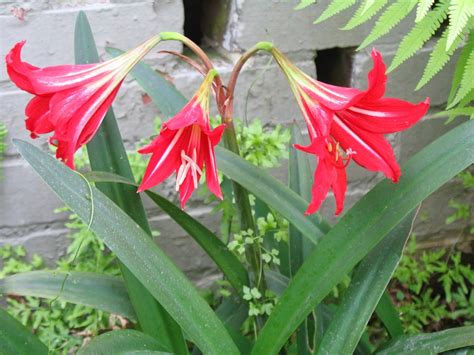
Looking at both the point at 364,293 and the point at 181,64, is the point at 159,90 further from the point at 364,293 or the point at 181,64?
the point at 364,293

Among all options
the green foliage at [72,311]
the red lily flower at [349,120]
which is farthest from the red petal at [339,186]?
the green foliage at [72,311]

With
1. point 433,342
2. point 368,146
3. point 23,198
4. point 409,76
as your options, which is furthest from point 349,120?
point 23,198

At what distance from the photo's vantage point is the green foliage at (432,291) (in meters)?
1.86

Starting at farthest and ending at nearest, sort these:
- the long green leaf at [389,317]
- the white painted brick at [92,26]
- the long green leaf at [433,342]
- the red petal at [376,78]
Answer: the white painted brick at [92,26], the long green leaf at [389,317], the long green leaf at [433,342], the red petal at [376,78]

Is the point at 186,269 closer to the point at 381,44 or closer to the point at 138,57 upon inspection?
the point at 381,44

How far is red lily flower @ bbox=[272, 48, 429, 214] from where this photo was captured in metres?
0.91

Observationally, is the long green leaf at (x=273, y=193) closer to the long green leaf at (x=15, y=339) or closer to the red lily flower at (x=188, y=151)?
the red lily flower at (x=188, y=151)

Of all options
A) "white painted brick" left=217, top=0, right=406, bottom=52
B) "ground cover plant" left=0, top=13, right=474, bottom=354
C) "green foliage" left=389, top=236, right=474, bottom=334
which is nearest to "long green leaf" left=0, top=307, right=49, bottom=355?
"ground cover plant" left=0, top=13, right=474, bottom=354

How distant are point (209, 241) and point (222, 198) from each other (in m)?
0.32

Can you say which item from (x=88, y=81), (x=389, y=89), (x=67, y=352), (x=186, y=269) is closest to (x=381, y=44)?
(x=389, y=89)

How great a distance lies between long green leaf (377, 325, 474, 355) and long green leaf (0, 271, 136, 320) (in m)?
0.51

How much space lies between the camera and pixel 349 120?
95 cm

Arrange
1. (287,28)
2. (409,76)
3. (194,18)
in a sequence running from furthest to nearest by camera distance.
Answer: (194,18), (409,76), (287,28)

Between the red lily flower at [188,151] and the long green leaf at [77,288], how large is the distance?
39cm
